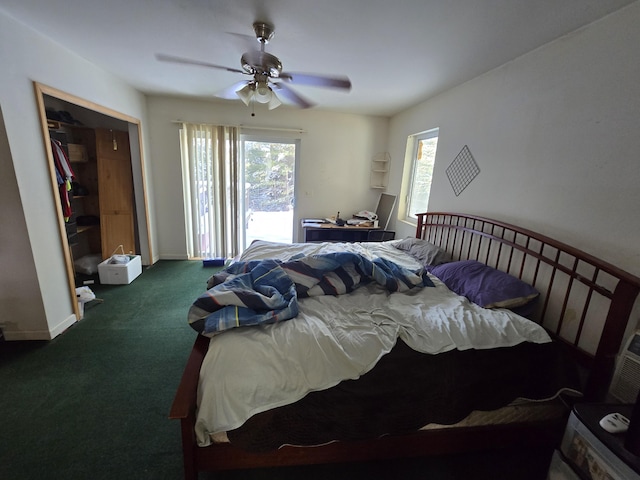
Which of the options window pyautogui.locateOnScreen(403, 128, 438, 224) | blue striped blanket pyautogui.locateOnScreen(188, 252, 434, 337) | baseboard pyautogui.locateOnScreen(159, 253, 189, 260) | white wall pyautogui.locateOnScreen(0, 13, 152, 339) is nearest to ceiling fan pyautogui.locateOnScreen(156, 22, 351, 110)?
white wall pyautogui.locateOnScreen(0, 13, 152, 339)

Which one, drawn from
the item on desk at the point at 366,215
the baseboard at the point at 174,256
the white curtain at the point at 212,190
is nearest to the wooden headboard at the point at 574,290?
the item on desk at the point at 366,215

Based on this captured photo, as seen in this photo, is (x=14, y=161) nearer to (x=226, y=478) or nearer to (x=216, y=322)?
(x=216, y=322)

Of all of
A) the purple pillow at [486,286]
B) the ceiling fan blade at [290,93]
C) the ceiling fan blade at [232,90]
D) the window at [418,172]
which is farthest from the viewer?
the window at [418,172]

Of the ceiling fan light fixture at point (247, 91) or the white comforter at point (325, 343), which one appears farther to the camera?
the ceiling fan light fixture at point (247, 91)

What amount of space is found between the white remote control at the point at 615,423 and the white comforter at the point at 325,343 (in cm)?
41

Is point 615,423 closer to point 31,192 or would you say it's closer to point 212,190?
point 31,192

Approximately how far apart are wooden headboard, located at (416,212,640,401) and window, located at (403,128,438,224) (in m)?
1.19

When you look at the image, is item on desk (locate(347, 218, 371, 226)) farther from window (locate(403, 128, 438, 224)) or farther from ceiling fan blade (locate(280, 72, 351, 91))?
ceiling fan blade (locate(280, 72, 351, 91))

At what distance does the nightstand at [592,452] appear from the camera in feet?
3.03

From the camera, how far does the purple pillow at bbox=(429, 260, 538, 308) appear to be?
166cm

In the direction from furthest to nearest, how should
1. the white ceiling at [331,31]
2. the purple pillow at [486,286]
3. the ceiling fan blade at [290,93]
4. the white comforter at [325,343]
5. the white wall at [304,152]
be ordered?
the white wall at [304,152]
the ceiling fan blade at [290,93]
the purple pillow at [486,286]
the white ceiling at [331,31]
the white comforter at [325,343]

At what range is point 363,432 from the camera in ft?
3.97

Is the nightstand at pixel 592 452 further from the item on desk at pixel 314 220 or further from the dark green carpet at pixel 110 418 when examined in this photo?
the item on desk at pixel 314 220

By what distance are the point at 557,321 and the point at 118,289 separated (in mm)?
4086
